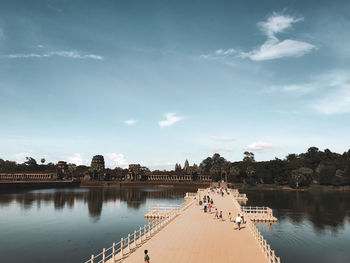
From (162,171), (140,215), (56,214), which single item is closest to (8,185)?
(56,214)

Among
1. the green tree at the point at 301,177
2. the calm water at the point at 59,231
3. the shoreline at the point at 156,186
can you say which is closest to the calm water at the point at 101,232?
the calm water at the point at 59,231

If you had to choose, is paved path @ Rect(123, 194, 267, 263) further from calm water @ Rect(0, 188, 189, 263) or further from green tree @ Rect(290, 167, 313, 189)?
green tree @ Rect(290, 167, 313, 189)

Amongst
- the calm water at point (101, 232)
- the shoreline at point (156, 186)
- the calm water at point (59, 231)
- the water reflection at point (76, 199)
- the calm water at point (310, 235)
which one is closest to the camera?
the calm water at point (310, 235)

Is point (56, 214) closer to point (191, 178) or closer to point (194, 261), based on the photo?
point (194, 261)

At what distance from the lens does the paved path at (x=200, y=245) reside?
2175cm

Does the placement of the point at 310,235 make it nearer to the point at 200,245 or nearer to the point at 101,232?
the point at 200,245

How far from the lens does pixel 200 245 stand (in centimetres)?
2550

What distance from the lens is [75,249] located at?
34375mm

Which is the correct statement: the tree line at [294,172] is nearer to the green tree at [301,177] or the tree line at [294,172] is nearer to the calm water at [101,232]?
the green tree at [301,177]

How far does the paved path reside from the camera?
71.4 ft

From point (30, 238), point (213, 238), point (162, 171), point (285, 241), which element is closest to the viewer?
point (213, 238)

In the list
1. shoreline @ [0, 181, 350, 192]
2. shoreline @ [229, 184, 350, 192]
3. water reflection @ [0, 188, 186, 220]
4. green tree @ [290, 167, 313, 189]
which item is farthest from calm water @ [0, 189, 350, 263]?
shoreline @ [0, 181, 350, 192]

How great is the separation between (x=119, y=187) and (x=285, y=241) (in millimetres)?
117508

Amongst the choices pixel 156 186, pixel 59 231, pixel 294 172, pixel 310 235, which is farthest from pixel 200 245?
pixel 156 186
